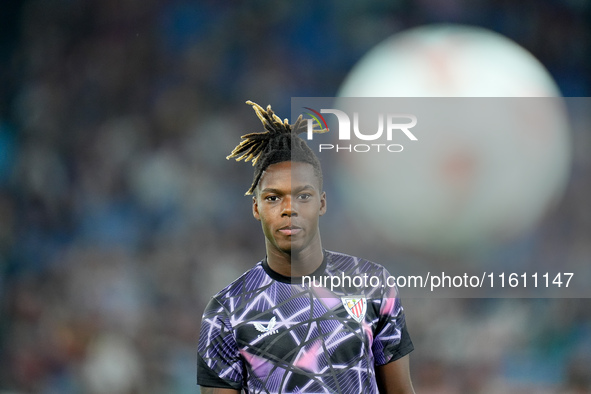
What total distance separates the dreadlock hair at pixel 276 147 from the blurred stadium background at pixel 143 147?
0.95 metres

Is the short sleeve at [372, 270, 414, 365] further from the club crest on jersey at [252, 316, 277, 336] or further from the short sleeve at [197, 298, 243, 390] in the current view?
the short sleeve at [197, 298, 243, 390]

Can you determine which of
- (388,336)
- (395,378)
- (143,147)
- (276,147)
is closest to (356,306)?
(388,336)

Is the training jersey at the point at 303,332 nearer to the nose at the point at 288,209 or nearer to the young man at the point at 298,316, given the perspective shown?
the young man at the point at 298,316

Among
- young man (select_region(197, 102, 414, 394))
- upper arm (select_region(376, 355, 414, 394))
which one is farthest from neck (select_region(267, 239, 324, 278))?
upper arm (select_region(376, 355, 414, 394))

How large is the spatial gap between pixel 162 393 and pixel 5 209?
121cm

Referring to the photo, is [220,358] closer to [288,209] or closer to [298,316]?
Result: [298,316]

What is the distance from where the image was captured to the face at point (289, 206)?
227 cm

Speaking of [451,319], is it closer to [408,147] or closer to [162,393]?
[408,147]

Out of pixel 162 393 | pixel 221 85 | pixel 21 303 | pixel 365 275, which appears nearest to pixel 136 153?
pixel 221 85

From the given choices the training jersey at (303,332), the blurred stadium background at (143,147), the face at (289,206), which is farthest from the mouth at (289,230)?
the blurred stadium background at (143,147)

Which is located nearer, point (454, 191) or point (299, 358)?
point (299, 358)

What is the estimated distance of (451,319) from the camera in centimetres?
330

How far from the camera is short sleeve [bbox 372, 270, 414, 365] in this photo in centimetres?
228

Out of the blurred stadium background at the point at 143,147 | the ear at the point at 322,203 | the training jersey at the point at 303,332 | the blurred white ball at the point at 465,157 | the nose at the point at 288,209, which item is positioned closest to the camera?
the training jersey at the point at 303,332
